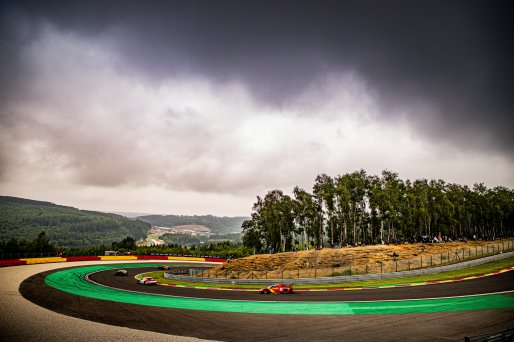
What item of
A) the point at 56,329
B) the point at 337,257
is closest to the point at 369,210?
the point at 337,257

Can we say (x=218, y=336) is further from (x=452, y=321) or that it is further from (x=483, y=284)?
(x=483, y=284)

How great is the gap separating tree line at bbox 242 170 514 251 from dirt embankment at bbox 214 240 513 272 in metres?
26.6

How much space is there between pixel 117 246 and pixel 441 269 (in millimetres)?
102364

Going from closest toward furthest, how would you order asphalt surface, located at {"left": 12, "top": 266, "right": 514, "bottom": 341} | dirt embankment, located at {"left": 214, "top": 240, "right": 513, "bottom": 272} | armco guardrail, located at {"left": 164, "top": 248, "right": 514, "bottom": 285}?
1. asphalt surface, located at {"left": 12, "top": 266, "right": 514, "bottom": 341}
2. armco guardrail, located at {"left": 164, "top": 248, "right": 514, "bottom": 285}
3. dirt embankment, located at {"left": 214, "top": 240, "right": 513, "bottom": 272}

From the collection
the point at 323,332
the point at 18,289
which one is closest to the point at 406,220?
the point at 323,332

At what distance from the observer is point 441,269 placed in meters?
36.0

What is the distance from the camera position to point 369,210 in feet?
317

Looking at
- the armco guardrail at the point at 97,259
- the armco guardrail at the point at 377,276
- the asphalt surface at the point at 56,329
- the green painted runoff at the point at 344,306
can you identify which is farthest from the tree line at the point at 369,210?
the asphalt surface at the point at 56,329

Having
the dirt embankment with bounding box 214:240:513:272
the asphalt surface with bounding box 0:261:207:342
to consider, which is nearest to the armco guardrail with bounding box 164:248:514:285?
the dirt embankment with bounding box 214:240:513:272

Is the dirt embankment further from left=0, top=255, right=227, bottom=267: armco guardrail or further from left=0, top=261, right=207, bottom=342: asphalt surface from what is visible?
left=0, top=255, right=227, bottom=267: armco guardrail

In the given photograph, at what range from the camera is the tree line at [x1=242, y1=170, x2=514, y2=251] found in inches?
3278

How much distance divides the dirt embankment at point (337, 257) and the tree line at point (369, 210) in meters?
→ 26.6

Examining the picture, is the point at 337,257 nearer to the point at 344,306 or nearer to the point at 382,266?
the point at 382,266

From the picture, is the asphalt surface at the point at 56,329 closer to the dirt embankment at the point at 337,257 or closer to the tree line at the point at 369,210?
the dirt embankment at the point at 337,257
